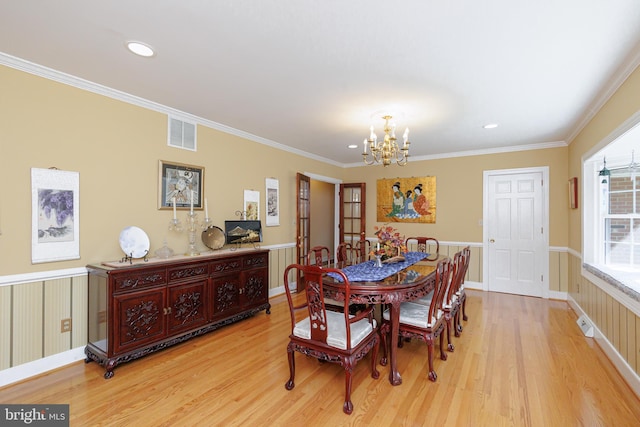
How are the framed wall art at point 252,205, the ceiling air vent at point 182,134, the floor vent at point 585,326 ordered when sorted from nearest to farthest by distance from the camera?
the floor vent at point 585,326 < the ceiling air vent at point 182,134 < the framed wall art at point 252,205

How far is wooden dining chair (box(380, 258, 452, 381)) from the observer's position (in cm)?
241

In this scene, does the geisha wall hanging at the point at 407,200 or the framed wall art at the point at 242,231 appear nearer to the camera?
the framed wall art at the point at 242,231

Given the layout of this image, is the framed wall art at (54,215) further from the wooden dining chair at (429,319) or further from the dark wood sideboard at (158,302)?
the wooden dining chair at (429,319)

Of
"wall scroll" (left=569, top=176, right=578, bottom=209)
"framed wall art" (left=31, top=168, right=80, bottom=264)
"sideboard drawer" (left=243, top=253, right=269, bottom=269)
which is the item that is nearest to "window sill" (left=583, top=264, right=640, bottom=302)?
"wall scroll" (left=569, top=176, right=578, bottom=209)

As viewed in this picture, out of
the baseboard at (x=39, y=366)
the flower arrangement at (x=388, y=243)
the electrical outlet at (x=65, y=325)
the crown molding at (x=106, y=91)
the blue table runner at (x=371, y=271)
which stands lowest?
the baseboard at (x=39, y=366)

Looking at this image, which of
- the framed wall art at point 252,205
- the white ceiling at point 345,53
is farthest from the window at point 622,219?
the framed wall art at point 252,205

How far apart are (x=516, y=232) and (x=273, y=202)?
4115mm

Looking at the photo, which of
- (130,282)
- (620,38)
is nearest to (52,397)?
(130,282)

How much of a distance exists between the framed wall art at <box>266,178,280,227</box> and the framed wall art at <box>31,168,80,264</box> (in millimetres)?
2442

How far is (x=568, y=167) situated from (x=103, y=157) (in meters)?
6.15

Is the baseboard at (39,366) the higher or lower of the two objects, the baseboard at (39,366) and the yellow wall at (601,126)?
the lower

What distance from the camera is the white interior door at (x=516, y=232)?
4.84m

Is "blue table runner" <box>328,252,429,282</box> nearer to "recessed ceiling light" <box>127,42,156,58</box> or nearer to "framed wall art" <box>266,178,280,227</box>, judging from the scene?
"framed wall art" <box>266,178,280,227</box>

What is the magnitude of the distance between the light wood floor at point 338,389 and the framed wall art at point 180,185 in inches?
60.4
